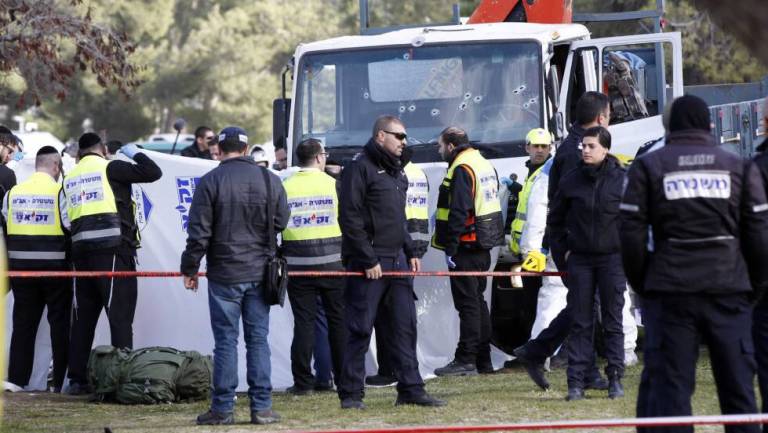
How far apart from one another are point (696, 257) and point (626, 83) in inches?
270

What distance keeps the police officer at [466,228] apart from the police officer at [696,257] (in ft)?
14.1

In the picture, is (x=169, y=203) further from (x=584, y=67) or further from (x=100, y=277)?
(x=584, y=67)

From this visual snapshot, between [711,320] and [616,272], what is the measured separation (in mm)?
2768

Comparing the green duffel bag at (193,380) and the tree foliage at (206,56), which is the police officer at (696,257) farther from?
the tree foliage at (206,56)

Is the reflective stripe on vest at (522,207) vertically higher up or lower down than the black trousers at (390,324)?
higher up

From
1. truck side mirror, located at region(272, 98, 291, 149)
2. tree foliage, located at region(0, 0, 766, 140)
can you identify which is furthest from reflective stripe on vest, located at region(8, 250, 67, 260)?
tree foliage, located at region(0, 0, 766, 140)

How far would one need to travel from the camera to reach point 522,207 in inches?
436

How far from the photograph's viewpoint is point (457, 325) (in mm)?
11812

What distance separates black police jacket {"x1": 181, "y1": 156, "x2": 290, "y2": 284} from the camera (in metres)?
8.95

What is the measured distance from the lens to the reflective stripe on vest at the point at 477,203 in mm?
11023

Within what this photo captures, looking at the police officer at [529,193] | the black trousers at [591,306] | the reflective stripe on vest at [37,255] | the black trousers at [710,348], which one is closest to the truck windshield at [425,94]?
the police officer at [529,193]

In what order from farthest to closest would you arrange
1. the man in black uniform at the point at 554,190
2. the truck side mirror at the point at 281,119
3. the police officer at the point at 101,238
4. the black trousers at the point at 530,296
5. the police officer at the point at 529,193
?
1. the truck side mirror at the point at 281,119
2. the black trousers at the point at 530,296
3. the police officer at the point at 529,193
4. the police officer at the point at 101,238
5. the man in black uniform at the point at 554,190

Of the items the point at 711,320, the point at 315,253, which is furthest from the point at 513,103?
the point at 711,320

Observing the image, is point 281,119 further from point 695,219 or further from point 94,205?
point 695,219
